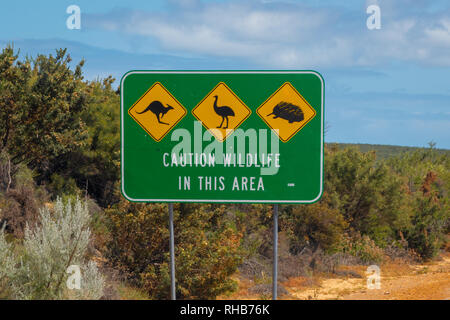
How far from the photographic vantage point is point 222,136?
714 cm

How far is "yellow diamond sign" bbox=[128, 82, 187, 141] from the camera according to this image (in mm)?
7234

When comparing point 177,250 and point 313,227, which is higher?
point 313,227

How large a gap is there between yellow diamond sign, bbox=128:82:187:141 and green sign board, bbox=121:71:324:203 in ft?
0.05

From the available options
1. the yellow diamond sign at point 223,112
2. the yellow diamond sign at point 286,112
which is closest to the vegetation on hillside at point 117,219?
the yellow diamond sign at point 223,112

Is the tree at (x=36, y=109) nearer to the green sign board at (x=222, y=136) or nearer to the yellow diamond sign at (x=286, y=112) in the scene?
the green sign board at (x=222, y=136)

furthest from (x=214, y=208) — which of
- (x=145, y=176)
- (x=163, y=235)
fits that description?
(x=145, y=176)

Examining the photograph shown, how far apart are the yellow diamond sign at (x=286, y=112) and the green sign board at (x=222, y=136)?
0.01m

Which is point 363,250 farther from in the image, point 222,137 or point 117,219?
point 222,137

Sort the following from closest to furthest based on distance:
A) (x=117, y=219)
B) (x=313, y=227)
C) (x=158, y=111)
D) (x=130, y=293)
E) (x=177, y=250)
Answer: (x=158, y=111), (x=130, y=293), (x=177, y=250), (x=117, y=219), (x=313, y=227)

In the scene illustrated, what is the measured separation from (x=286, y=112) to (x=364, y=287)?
10401 mm

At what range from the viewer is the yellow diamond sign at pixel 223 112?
711cm

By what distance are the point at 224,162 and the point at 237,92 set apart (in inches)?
39.9

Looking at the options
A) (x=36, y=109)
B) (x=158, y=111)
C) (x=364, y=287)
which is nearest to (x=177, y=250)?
(x=158, y=111)

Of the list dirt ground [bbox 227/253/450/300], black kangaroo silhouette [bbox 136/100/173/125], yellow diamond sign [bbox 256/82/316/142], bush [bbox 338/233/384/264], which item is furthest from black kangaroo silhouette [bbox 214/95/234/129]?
bush [bbox 338/233/384/264]
